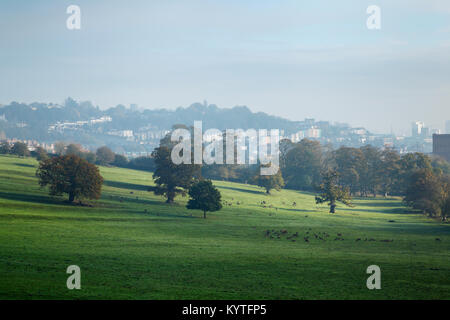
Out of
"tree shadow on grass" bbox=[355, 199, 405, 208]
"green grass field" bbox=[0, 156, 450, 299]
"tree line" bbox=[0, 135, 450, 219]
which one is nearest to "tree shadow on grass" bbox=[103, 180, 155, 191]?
"tree line" bbox=[0, 135, 450, 219]

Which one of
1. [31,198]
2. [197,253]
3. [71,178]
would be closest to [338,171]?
[71,178]

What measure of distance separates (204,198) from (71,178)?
19035 millimetres

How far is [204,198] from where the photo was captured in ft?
220

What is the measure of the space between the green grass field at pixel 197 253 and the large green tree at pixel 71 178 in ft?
6.90

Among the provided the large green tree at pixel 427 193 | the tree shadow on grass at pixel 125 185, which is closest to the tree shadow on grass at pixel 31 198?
the tree shadow on grass at pixel 125 185

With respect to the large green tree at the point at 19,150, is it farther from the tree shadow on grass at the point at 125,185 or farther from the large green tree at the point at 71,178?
the large green tree at the point at 71,178

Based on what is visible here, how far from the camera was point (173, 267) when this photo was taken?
110ft

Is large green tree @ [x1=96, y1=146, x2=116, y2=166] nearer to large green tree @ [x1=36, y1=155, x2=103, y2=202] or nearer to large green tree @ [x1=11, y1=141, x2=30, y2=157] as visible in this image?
large green tree @ [x1=11, y1=141, x2=30, y2=157]

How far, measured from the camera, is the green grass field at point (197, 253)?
2748cm

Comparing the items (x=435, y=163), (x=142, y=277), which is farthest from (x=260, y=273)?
(x=435, y=163)

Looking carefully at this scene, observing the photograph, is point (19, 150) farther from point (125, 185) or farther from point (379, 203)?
point (379, 203)

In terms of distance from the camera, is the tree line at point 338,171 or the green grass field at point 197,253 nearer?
the green grass field at point 197,253

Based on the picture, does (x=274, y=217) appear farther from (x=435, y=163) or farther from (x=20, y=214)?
(x=435, y=163)

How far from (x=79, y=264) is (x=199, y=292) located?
10.3 metres
